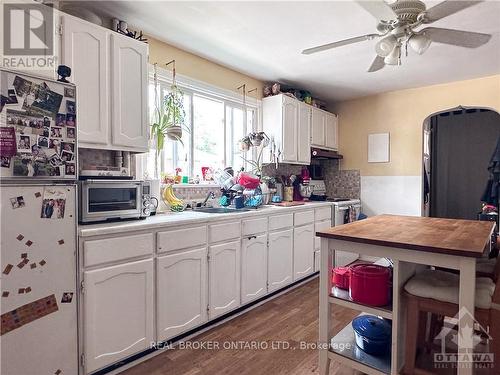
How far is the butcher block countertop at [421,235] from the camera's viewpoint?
142cm

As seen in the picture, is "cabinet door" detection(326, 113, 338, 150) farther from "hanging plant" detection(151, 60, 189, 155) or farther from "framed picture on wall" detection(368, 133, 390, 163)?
"hanging plant" detection(151, 60, 189, 155)

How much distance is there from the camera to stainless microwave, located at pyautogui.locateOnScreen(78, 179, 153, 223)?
1.84 m

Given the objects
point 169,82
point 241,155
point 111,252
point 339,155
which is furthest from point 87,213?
point 339,155

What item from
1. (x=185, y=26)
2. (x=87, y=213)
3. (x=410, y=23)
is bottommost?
(x=87, y=213)

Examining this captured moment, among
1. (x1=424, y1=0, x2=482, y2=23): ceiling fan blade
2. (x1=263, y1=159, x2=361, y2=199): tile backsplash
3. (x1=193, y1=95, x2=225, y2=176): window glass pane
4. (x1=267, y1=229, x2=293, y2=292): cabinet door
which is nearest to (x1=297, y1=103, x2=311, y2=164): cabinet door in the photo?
(x1=263, y1=159, x2=361, y2=199): tile backsplash

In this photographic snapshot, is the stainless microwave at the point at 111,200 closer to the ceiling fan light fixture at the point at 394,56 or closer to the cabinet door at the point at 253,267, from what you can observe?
the cabinet door at the point at 253,267

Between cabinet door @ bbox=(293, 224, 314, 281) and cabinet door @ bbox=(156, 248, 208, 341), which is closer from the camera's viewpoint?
cabinet door @ bbox=(156, 248, 208, 341)

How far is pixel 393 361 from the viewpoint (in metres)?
1.57

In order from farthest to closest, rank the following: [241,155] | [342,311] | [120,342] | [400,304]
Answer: [241,155] < [342,311] < [120,342] < [400,304]

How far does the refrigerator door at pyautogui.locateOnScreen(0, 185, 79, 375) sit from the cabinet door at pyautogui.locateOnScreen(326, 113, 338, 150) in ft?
12.3

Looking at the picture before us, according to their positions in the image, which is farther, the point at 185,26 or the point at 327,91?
the point at 327,91

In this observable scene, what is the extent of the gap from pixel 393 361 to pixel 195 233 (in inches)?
56.9

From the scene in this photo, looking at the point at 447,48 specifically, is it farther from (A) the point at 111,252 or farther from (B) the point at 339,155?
(A) the point at 111,252

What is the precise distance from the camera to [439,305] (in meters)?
1.47
